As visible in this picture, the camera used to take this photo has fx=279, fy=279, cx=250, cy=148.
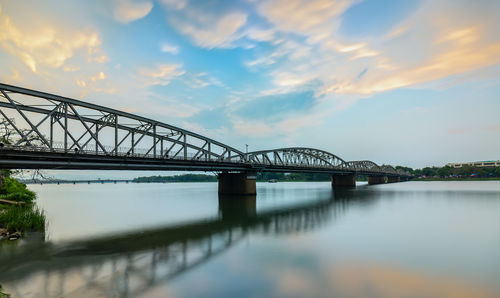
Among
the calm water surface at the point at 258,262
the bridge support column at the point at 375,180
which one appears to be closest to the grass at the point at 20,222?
the calm water surface at the point at 258,262

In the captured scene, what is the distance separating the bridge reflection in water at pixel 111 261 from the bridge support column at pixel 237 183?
37.3 meters

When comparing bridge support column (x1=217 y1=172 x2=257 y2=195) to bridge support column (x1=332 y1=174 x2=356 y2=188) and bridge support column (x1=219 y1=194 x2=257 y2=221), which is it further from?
bridge support column (x1=332 y1=174 x2=356 y2=188)

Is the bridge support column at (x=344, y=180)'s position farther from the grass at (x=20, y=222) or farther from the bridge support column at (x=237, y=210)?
the grass at (x=20, y=222)

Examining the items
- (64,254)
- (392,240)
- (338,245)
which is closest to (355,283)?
(338,245)

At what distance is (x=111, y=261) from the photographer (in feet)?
47.7

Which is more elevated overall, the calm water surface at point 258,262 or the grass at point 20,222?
the grass at point 20,222

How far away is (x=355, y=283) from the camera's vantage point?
11.5 m

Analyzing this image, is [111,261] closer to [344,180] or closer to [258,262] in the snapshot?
[258,262]

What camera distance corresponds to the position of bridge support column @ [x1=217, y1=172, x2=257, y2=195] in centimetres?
6188

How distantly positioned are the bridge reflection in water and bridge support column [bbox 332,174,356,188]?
92.3 metres

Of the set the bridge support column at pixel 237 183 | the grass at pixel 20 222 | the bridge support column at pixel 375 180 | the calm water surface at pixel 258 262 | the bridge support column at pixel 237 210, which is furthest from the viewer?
the bridge support column at pixel 375 180

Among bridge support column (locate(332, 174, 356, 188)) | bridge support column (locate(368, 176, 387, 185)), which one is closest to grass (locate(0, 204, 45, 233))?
bridge support column (locate(332, 174, 356, 188))

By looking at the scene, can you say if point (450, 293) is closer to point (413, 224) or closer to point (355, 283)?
point (355, 283)

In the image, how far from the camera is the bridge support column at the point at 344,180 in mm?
109975
